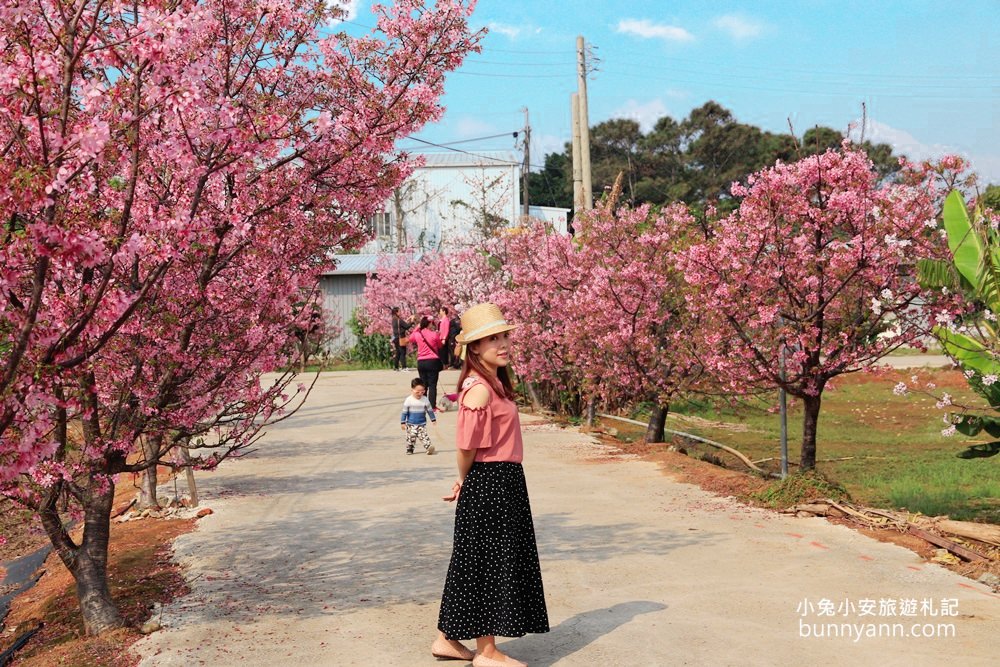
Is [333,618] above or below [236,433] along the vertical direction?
below

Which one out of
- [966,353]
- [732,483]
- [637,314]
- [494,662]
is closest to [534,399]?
[637,314]

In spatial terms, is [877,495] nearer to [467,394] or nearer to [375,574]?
[375,574]

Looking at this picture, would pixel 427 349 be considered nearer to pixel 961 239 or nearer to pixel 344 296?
pixel 961 239

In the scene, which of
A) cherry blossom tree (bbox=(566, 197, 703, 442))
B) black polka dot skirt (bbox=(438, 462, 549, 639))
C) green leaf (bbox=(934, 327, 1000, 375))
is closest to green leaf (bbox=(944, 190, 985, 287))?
green leaf (bbox=(934, 327, 1000, 375))

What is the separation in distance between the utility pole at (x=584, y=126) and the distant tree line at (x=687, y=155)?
2910cm

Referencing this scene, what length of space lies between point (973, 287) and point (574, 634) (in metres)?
5.61

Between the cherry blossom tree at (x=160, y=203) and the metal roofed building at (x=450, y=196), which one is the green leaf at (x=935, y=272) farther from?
the metal roofed building at (x=450, y=196)

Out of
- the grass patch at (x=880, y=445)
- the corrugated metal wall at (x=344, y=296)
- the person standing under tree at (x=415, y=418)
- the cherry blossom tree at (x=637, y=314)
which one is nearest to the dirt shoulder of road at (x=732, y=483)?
the grass patch at (x=880, y=445)

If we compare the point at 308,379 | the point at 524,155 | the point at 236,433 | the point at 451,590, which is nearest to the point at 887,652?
the point at 451,590

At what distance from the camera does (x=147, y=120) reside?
6.29 meters

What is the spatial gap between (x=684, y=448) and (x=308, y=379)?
18758 mm

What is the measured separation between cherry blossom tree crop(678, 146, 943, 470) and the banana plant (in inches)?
12.1

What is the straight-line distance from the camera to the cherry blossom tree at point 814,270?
9.96 m

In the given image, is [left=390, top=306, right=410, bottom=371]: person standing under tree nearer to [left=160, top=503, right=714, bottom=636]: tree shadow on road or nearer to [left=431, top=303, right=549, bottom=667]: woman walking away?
[left=160, top=503, right=714, bottom=636]: tree shadow on road
